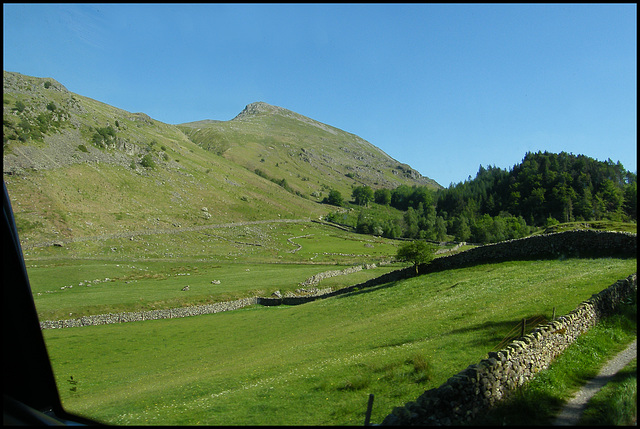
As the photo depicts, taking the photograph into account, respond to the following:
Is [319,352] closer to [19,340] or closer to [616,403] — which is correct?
[616,403]

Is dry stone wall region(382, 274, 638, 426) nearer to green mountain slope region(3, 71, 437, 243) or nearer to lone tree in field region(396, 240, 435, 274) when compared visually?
lone tree in field region(396, 240, 435, 274)

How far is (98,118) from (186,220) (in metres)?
69.2

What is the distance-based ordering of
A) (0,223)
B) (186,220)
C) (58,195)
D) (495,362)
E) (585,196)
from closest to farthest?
(0,223), (495,362), (585,196), (58,195), (186,220)

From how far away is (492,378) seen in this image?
7902mm

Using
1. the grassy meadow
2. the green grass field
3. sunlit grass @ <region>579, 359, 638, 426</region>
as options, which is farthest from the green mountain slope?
sunlit grass @ <region>579, 359, 638, 426</region>

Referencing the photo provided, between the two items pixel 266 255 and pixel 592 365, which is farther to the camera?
pixel 266 255

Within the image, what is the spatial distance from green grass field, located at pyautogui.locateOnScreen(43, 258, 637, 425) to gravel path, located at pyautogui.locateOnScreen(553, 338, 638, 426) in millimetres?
3314

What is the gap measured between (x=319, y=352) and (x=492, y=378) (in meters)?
10.9

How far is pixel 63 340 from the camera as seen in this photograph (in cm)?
3019

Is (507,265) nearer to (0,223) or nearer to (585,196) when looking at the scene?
(585,196)

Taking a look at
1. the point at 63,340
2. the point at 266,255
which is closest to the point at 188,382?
the point at 63,340

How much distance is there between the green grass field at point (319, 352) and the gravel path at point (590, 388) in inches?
130

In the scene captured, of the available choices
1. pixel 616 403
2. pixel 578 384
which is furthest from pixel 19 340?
pixel 578 384

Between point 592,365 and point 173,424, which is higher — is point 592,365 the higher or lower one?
the higher one
